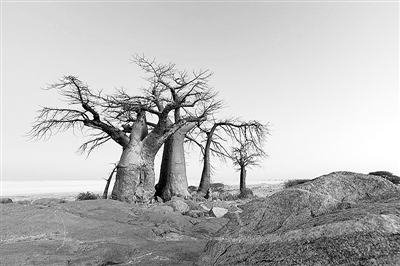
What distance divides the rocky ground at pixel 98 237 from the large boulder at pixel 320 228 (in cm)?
71

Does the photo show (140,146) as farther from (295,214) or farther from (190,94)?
(295,214)

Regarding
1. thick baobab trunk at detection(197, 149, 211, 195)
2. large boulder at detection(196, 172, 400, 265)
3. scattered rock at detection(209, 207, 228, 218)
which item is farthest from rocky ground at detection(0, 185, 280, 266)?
thick baobab trunk at detection(197, 149, 211, 195)

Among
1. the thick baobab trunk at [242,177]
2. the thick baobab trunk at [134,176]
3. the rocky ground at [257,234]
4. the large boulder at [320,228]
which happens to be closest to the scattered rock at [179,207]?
the rocky ground at [257,234]

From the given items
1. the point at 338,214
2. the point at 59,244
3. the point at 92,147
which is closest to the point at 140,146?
the point at 92,147

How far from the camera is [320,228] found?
5.39 ft

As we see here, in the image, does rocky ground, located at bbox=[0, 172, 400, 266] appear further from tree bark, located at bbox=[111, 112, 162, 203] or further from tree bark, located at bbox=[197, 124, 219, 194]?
tree bark, located at bbox=[197, 124, 219, 194]

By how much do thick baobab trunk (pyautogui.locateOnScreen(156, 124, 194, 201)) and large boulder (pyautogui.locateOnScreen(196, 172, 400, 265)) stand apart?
29.7ft

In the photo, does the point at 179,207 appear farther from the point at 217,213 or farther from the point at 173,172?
the point at 173,172

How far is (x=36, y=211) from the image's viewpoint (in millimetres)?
4418

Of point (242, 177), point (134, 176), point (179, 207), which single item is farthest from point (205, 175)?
point (179, 207)

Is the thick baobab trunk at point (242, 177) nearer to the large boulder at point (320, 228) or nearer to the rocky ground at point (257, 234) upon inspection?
the rocky ground at point (257, 234)

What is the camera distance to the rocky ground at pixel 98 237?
2.86m

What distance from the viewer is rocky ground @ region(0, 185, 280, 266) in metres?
2.86

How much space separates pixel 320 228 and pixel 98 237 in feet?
9.57
